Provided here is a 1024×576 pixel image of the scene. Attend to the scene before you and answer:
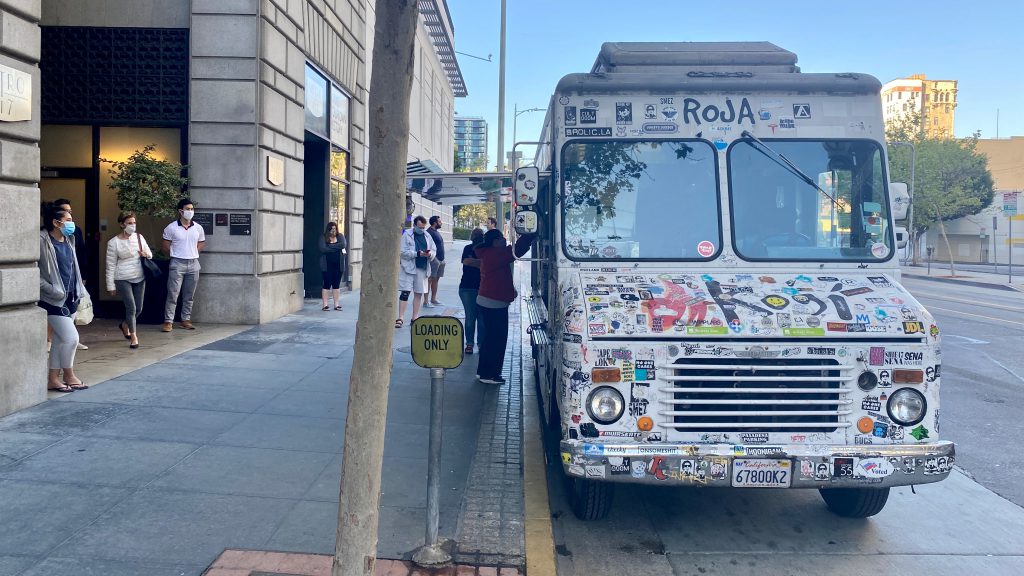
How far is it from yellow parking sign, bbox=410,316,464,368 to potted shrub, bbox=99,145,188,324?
8691 mm

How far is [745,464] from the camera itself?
4.56 m

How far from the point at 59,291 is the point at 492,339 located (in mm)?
4376

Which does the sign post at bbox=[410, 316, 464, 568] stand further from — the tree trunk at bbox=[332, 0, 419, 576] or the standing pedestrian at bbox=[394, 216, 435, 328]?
the standing pedestrian at bbox=[394, 216, 435, 328]

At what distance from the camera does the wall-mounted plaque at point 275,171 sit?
1285cm

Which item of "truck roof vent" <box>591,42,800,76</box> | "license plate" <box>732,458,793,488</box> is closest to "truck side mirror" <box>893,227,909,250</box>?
"truck roof vent" <box>591,42,800,76</box>

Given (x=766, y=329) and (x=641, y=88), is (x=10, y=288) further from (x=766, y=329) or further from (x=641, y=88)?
(x=766, y=329)

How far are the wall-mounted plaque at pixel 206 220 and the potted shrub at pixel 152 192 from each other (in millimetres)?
380

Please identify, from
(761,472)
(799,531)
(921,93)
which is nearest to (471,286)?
(799,531)

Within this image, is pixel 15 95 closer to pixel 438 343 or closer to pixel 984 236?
pixel 438 343

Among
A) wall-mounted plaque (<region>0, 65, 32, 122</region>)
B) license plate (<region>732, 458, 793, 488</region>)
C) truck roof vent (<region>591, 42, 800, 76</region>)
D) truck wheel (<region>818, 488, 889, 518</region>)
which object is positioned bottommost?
truck wheel (<region>818, 488, 889, 518</region>)

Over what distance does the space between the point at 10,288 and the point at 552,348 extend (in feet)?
15.0

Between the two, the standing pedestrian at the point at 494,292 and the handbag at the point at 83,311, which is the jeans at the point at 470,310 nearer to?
the standing pedestrian at the point at 494,292

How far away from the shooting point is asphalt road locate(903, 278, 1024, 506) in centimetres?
682

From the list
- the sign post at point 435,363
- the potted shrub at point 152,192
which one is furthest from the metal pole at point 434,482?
the potted shrub at point 152,192
